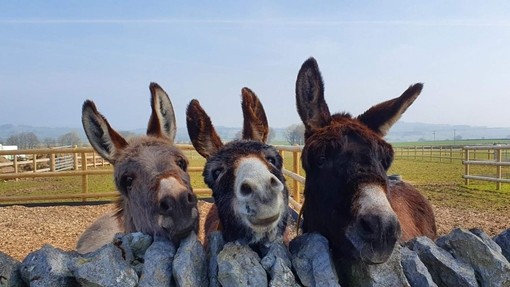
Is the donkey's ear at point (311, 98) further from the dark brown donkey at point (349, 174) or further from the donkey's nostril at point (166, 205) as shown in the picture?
the donkey's nostril at point (166, 205)

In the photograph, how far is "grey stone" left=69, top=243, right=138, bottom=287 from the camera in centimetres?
207

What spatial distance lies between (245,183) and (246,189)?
0.03 m

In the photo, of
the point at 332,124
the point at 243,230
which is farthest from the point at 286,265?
the point at 332,124

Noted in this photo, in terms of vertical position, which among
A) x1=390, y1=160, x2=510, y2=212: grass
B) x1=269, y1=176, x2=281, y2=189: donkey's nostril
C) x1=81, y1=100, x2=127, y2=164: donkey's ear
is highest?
x1=81, y1=100, x2=127, y2=164: donkey's ear

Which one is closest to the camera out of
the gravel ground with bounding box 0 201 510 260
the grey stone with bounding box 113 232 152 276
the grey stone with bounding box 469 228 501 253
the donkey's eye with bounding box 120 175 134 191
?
the grey stone with bounding box 113 232 152 276

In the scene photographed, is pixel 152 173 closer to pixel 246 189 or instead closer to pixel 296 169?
pixel 246 189

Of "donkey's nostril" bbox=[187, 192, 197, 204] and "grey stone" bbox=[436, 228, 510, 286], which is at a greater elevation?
"donkey's nostril" bbox=[187, 192, 197, 204]

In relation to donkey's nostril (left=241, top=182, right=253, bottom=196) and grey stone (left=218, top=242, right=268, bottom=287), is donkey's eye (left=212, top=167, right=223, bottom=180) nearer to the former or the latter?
donkey's nostril (left=241, top=182, right=253, bottom=196)

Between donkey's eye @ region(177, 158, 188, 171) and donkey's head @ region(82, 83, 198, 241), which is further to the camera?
donkey's eye @ region(177, 158, 188, 171)

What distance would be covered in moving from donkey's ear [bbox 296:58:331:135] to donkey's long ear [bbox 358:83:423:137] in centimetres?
27

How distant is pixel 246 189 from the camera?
225 cm

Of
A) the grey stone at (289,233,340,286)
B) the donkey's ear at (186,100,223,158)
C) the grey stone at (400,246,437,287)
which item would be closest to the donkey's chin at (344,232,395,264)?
the grey stone at (289,233,340,286)

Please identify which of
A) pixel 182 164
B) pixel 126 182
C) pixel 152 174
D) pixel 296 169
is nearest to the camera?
pixel 152 174

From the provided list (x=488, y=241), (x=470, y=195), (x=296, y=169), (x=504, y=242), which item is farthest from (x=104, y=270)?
(x=470, y=195)
